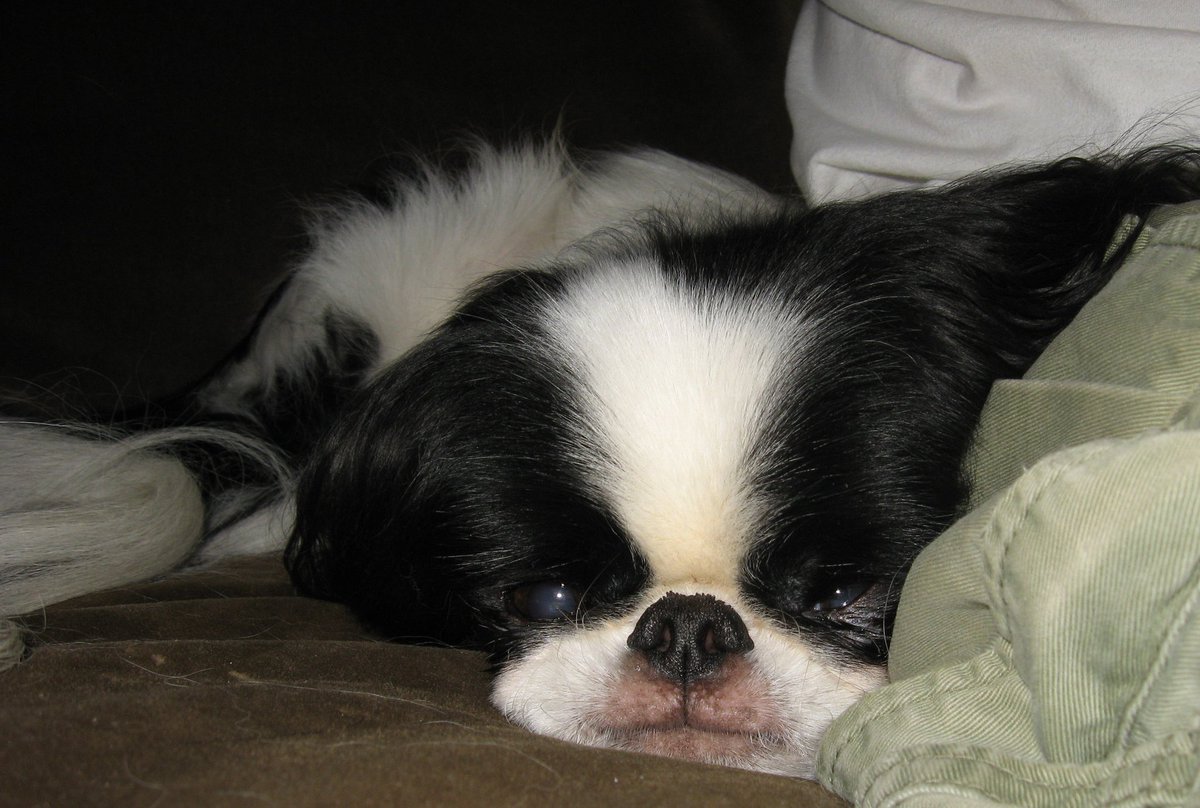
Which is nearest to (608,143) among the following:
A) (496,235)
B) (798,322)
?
(496,235)

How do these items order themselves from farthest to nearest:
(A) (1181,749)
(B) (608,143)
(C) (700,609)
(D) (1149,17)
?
(B) (608,143) → (D) (1149,17) → (C) (700,609) → (A) (1181,749)

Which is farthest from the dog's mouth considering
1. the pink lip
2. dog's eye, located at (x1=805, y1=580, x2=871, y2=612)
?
dog's eye, located at (x1=805, y1=580, x2=871, y2=612)

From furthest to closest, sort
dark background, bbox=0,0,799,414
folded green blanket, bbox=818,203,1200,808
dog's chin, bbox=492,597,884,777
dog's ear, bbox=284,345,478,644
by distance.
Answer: dark background, bbox=0,0,799,414
dog's ear, bbox=284,345,478,644
dog's chin, bbox=492,597,884,777
folded green blanket, bbox=818,203,1200,808

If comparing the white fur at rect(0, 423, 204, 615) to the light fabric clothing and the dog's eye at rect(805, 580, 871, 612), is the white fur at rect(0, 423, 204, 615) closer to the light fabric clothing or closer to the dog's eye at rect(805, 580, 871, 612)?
the dog's eye at rect(805, 580, 871, 612)

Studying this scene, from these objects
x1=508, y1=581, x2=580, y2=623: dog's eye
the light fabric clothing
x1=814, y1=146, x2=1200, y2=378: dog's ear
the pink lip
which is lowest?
the pink lip

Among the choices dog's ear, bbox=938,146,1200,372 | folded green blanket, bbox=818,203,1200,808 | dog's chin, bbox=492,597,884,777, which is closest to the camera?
folded green blanket, bbox=818,203,1200,808

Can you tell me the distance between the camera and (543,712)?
1.26 metres

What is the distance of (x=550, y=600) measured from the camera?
54.4 inches

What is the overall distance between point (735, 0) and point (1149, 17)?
0.99 metres

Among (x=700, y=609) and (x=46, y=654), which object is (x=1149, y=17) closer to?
(x=700, y=609)

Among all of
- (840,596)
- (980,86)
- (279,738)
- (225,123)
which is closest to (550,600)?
(840,596)

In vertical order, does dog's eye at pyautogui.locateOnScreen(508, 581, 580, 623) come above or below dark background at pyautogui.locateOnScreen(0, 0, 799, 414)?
below

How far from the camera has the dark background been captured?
1.88m

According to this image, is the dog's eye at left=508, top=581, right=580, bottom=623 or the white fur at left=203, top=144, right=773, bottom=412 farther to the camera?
the white fur at left=203, top=144, right=773, bottom=412
